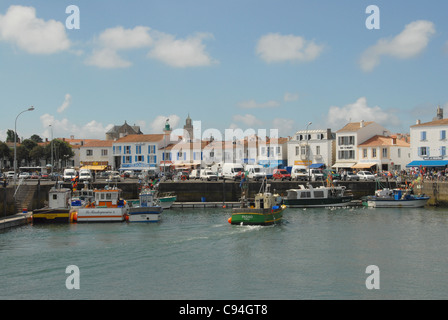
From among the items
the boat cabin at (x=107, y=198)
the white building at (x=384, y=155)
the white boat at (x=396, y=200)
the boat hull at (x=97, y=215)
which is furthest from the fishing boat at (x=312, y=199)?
the white building at (x=384, y=155)

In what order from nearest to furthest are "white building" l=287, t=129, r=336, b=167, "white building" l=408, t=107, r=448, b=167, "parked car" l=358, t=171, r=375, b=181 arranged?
1. "parked car" l=358, t=171, r=375, b=181
2. "white building" l=408, t=107, r=448, b=167
3. "white building" l=287, t=129, r=336, b=167

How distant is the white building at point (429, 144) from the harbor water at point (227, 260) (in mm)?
25327

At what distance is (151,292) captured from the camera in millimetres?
20562

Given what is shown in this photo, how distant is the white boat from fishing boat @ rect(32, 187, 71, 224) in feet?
96.7

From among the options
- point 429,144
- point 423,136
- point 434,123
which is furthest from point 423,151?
point 434,123

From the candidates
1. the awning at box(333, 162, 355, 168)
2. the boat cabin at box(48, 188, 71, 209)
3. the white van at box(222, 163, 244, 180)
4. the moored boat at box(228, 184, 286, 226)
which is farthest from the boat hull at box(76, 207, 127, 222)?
the awning at box(333, 162, 355, 168)

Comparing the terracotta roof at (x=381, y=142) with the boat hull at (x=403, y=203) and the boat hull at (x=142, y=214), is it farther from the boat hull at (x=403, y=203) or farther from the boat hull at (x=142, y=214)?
the boat hull at (x=142, y=214)

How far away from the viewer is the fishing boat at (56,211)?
128ft

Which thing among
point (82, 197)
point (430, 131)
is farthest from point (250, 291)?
point (430, 131)

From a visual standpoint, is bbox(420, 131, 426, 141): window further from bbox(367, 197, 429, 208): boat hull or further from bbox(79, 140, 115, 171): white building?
bbox(79, 140, 115, 171): white building

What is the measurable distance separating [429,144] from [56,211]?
4652cm

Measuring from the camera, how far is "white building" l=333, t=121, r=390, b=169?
7362 centimetres
